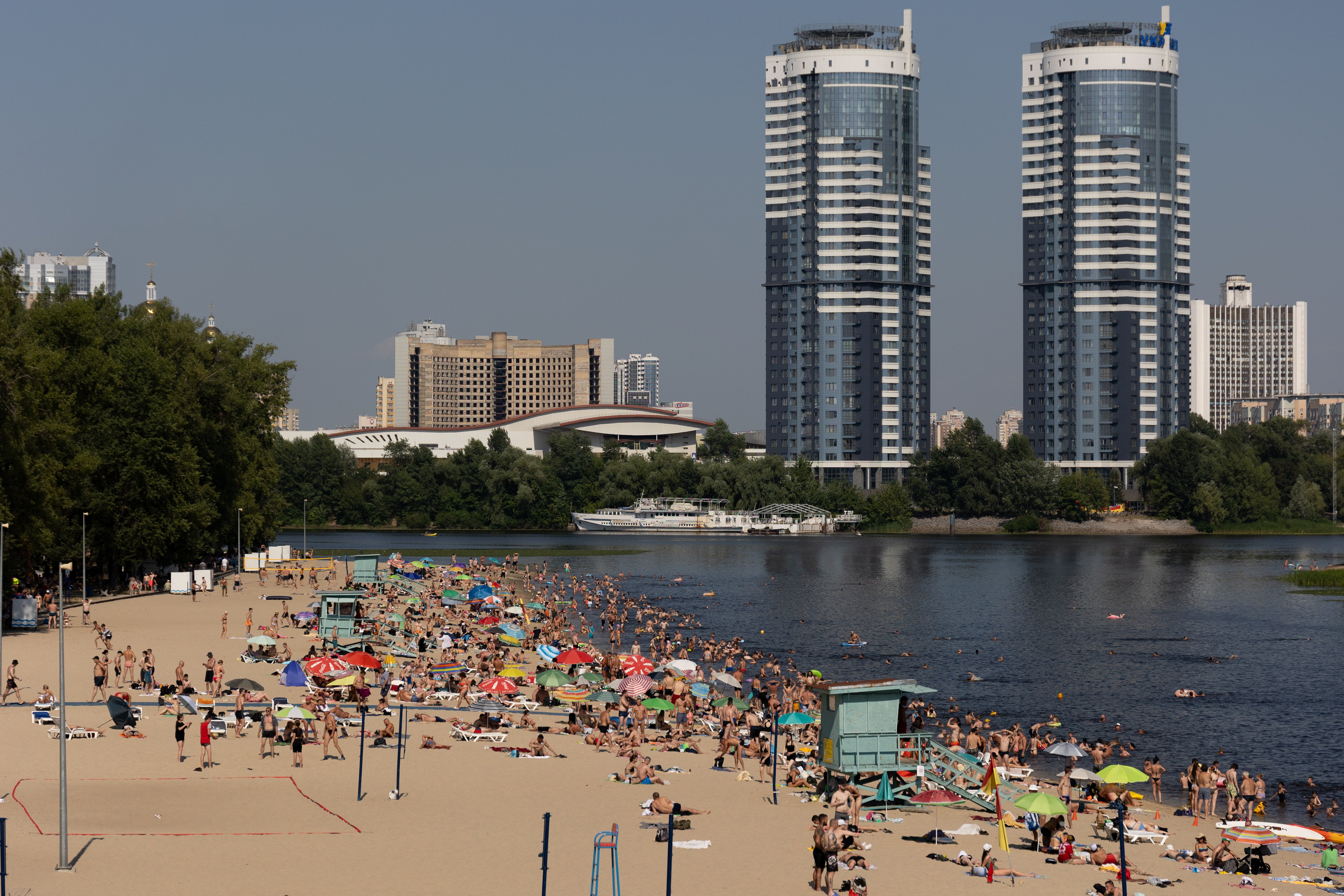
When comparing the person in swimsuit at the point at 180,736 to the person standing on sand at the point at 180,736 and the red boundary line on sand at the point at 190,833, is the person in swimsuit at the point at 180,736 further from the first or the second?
the red boundary line on sand at the point at 190,833

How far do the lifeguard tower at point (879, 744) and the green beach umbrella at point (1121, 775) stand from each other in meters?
2.82

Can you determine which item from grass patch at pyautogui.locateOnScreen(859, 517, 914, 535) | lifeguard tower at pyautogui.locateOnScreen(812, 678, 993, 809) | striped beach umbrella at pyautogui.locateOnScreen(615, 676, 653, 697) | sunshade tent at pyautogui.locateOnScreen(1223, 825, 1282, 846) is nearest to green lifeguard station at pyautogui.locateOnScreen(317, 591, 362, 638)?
striped beach umbrella at pyautogui.locateOnScreen(615, 676, 653, 697)

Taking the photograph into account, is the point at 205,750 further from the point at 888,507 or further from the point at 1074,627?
the point at 888,507

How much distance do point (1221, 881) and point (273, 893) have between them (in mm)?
18776

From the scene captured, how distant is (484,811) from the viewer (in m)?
30.2

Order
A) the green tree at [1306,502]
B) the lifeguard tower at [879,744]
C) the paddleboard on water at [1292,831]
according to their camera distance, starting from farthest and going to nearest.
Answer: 1. the green tree at [1306,502]
2. the lifeguard tower at [879,744]
3. the paddleboard on water at [1292,831]

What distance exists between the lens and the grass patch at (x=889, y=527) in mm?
192625

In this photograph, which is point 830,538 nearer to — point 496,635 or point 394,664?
point 496,635

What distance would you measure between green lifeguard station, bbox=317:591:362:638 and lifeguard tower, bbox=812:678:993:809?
29203 mm

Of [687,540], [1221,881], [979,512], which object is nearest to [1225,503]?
[979,512]

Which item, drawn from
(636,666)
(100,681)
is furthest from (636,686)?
(100,681)

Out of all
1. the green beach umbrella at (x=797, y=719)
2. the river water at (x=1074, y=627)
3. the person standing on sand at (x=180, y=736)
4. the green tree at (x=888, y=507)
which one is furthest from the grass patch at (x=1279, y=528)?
the person standing on sand at (x=180, y=736)

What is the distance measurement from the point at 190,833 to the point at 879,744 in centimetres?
1562

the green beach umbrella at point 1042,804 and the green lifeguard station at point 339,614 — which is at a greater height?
the green lifeguard station at point 339,614
